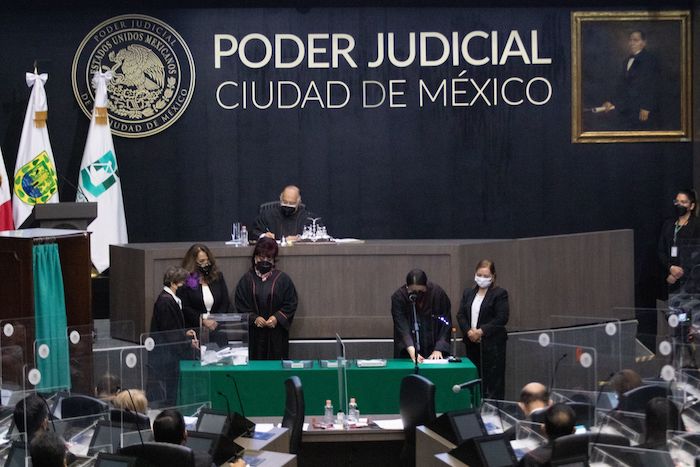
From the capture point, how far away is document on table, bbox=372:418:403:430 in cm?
794

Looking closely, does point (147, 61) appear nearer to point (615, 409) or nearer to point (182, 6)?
point (182, 6)

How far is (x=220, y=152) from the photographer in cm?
1334

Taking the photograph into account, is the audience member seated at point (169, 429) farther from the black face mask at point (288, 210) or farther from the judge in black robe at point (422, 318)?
the black face mask at point (288, 210)

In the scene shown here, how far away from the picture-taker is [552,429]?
5.79m

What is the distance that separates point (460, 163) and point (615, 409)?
7.33 m

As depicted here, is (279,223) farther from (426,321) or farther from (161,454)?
(161,454)

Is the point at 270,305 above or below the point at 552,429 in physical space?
above

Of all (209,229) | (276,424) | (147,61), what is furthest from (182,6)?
(276,424)

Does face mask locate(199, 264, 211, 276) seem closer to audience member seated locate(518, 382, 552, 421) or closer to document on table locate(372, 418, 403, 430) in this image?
document on table locate(372, 418, 403, 430)

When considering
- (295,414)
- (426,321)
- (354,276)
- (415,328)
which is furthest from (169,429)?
(354,276)

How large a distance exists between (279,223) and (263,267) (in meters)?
0.96

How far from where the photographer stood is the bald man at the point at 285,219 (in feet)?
36.0

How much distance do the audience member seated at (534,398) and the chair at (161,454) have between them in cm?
207

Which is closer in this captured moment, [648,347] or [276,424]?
[648,347]
